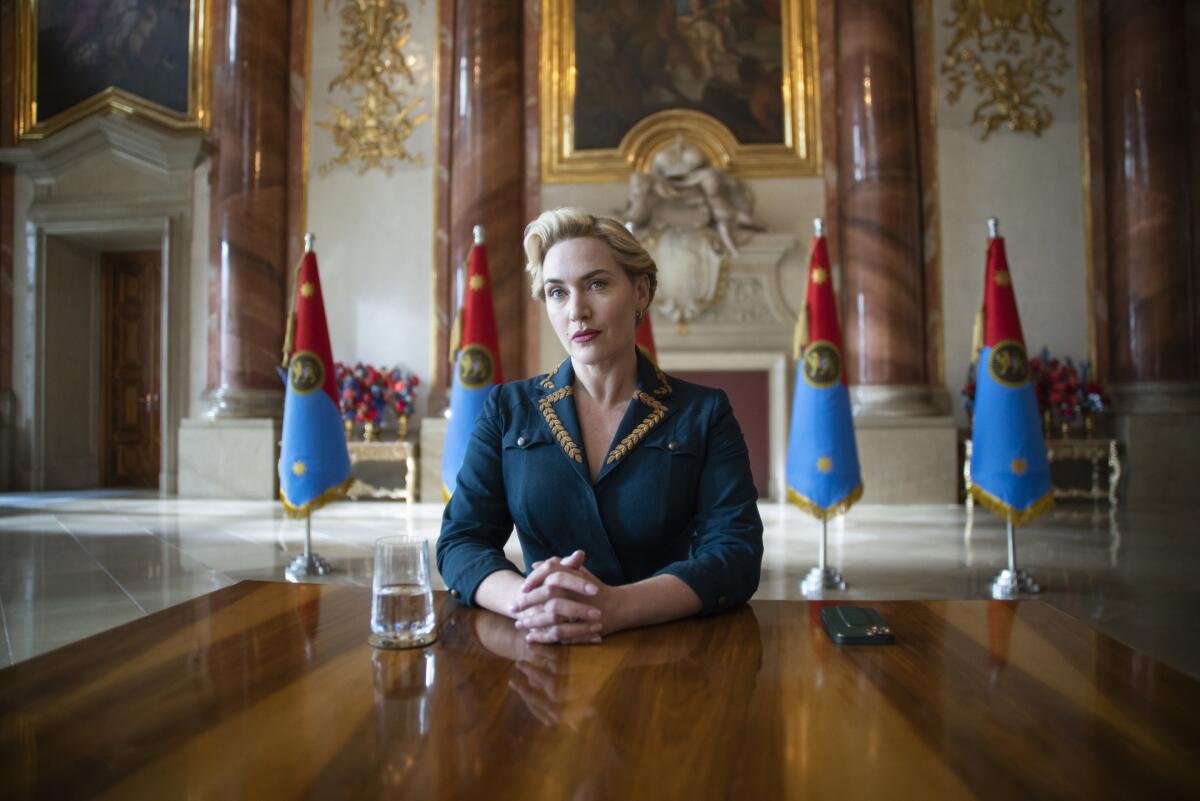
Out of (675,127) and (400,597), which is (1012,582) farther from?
(675,127)

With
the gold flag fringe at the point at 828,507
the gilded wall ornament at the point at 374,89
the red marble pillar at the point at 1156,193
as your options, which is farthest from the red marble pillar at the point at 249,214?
the red marble pillar at the point at 1156,193

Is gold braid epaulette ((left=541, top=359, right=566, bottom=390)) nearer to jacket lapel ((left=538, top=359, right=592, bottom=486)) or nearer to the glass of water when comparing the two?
jacket lapel ((left=538, top=359, right=592, bottom=486))

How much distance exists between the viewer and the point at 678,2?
9195 mm

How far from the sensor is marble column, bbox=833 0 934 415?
8266 millimetres

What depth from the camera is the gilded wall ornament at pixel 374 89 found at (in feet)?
30.6

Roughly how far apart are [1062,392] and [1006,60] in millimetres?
3605

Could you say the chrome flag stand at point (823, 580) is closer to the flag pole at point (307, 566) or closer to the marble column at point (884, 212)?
the flag pole at point (307, 566)

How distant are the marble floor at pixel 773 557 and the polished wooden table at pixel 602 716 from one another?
2.70m

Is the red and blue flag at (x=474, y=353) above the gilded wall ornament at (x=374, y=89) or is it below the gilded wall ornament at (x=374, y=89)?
below

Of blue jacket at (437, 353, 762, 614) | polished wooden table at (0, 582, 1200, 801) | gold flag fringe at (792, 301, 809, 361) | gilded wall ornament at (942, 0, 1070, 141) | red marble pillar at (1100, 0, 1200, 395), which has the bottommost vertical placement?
polished wooden table at (0, 582, 1200, 801)

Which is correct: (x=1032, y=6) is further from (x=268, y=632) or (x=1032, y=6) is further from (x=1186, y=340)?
(x=268, y=632)

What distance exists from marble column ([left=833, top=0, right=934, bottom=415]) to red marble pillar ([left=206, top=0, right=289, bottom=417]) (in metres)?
6.17

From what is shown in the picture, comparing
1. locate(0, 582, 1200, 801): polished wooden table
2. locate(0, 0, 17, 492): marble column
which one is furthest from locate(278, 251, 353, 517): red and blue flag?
locate(0, 0, 17, 492): marble column

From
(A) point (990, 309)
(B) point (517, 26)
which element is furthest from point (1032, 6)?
(A) point (990, 309)
